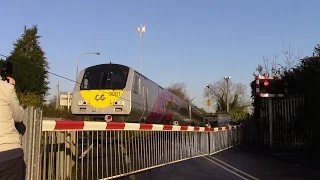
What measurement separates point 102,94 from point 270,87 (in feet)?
26.4

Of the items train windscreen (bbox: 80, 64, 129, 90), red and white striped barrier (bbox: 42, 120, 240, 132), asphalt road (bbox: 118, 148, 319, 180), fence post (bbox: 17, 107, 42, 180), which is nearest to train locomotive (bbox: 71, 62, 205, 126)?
train windscreen (bbox: 80, 64, 129, 90)

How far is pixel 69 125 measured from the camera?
634 cm

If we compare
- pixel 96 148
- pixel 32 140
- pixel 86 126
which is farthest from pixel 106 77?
pixel 32 140

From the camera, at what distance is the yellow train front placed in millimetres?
19406

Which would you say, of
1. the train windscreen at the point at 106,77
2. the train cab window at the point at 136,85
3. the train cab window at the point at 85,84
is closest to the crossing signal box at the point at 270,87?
the train cab window at the point at 136,85

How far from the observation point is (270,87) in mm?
20047

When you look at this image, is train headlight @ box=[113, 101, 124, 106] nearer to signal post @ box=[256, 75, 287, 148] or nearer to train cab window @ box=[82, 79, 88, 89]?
train cab window @ box=[82, 79, 88, 89]

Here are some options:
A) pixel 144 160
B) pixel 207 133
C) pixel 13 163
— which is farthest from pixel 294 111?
pixel 13 163

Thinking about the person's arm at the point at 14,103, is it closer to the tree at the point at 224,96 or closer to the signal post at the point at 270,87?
the signal post at the point at 270,87

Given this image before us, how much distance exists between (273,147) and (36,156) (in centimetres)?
1707

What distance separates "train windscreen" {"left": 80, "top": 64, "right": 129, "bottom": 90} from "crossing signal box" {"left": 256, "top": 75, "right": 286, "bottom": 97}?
21.1 feet

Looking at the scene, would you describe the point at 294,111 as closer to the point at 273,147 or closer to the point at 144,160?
the point at 273,147

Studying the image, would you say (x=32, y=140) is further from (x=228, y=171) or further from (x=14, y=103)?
(x=228, y=171)

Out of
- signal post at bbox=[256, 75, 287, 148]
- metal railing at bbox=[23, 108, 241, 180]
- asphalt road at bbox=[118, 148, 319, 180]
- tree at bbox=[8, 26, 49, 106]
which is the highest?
tree at bbox=[8, 26, 49, 106]
